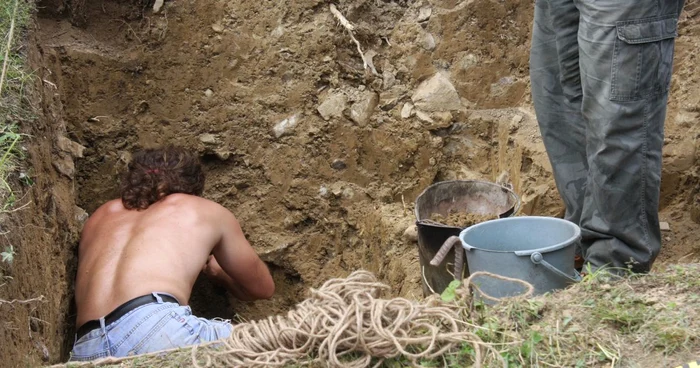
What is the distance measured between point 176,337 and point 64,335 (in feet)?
2.31

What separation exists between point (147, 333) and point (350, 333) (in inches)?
59.2

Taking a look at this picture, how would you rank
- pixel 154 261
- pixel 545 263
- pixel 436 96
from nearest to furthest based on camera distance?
pixel 545 263 < pixel 154 261 < pixel 436 96

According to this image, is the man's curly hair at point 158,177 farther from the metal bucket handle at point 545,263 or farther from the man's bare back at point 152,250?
the metal bucket handle at point 545,263

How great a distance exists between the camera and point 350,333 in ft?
6.59

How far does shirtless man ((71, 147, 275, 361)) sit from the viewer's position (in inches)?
128

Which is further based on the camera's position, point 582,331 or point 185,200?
point 185,200

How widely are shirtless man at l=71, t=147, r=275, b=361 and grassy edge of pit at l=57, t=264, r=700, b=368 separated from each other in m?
0.94

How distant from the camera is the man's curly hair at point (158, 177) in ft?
12.7

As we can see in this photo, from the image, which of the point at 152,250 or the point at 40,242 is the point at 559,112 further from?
the point at 40,242

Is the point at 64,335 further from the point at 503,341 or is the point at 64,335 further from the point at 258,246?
the point at 503,341

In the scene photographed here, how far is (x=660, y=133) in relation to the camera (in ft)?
9.46

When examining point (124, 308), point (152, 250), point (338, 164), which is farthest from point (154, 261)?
point (338, 164)

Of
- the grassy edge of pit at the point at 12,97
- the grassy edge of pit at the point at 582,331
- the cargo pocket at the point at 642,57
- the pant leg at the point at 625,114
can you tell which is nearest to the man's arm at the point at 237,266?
the grassy edge of pit at the point at 12,97

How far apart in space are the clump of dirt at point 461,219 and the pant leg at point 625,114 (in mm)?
687
